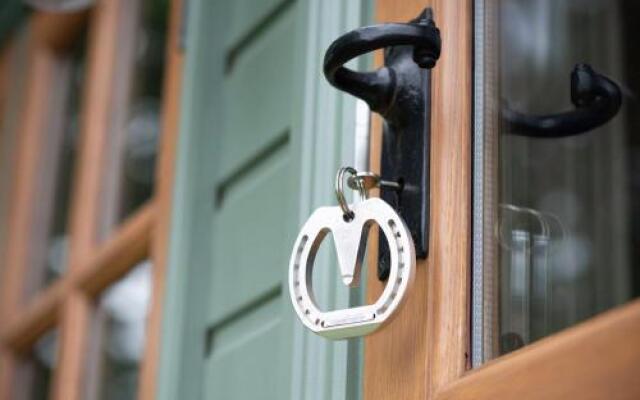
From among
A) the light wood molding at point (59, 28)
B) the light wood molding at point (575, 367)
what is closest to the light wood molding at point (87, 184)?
the light wood molding at point (59, 28)

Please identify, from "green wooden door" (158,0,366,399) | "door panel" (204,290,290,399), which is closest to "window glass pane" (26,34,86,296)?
"green wooden door" (158,0,366,399)

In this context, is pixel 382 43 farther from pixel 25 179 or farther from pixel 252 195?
pixel 25 179

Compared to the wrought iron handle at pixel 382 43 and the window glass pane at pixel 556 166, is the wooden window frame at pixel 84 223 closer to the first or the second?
the window glass pane at pixel 556 166

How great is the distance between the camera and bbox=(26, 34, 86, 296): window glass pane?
2520mm

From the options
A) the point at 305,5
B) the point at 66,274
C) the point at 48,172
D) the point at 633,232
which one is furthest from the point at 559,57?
the point at 48,172

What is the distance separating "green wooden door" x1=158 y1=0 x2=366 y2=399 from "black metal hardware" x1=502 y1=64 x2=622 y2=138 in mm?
203

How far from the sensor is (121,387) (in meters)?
2.14

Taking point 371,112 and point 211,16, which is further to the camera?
point 211,16

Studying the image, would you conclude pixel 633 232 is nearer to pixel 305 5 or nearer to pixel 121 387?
pixel 305 5

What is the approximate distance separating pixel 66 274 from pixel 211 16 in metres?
0.70

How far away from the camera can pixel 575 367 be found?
89 cm

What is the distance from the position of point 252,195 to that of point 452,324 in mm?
550

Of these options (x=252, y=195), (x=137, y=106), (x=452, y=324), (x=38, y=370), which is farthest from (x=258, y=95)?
(x=38, y=370)

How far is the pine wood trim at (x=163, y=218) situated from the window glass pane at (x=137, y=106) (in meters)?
0.37
